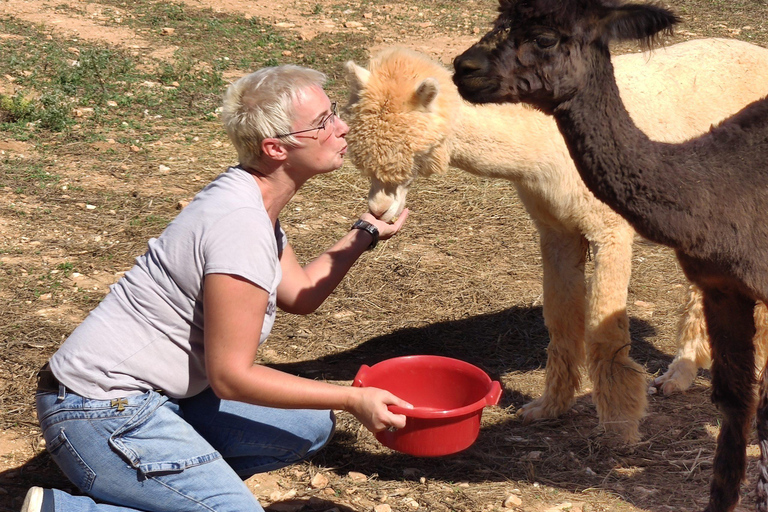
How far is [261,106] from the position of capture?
251 cm

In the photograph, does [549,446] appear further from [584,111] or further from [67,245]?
[67,245]

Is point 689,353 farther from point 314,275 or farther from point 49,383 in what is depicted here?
point 49,383

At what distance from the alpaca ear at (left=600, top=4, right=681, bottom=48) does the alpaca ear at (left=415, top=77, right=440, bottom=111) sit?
974 millimetres

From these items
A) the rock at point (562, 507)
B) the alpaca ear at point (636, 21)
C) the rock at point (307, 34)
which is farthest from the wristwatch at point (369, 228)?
the rock at point (307, 34)

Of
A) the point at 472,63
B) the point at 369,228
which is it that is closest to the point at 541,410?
the point at 369,228

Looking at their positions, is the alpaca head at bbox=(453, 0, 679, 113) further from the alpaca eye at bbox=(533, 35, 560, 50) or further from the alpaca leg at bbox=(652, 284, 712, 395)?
the alpaca leg at bbox=(652, 284, 712, 395)

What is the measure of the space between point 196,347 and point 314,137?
0.78 meters

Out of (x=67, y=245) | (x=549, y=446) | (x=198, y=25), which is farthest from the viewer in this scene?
(x=198, y=25)

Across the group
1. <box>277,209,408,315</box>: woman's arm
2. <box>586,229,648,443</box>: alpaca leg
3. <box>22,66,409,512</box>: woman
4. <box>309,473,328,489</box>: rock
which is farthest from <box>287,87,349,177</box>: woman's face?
<box>586,229,648,443</box>: alpaca leg

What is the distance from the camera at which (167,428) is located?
2455 mm

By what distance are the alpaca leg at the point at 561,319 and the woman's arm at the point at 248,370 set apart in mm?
1715

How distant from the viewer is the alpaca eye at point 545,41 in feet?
8.29

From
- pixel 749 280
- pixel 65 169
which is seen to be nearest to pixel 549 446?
pixel 749 280

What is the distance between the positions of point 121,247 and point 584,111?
3.54 metres
